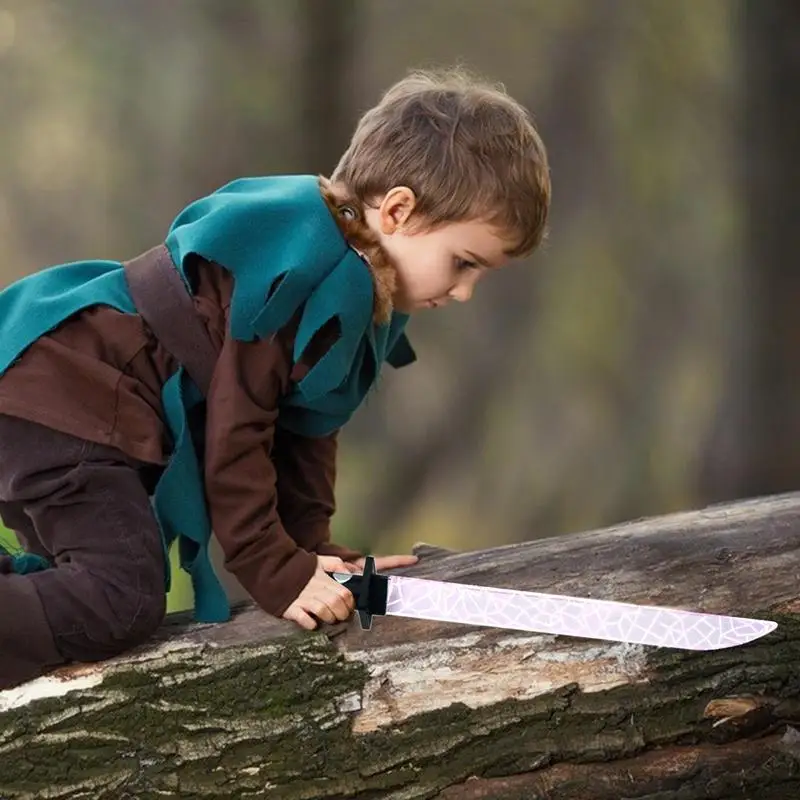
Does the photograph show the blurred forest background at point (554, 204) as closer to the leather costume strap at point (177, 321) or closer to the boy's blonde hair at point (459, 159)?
the boy's blonde hair at point (459, 159)

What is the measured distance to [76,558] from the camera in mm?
1717

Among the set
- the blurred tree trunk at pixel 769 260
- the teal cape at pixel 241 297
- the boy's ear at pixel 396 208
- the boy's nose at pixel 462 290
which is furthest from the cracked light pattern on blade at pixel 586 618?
the blurred tree trunk at pixel 769 260

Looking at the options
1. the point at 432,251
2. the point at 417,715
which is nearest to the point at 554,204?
the point at 432,251

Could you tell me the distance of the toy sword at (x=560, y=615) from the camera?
1698mm

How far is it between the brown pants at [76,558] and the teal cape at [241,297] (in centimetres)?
8

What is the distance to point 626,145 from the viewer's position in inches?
167

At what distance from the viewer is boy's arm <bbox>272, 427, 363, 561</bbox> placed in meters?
2.17

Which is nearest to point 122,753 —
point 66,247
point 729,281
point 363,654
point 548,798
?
point 363,654

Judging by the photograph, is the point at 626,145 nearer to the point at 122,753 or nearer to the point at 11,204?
the point at 11,204

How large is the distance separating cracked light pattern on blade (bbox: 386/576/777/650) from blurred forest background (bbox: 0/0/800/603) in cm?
186

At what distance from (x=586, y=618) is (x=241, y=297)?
2.51 ft

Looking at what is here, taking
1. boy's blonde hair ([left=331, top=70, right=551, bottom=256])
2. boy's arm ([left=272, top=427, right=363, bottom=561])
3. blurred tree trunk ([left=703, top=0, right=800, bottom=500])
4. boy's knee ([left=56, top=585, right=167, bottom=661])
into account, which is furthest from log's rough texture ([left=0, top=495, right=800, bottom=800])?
blurred tree trunk ([left=703, top=0, right=800, bottom=500])

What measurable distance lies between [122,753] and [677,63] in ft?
11.2

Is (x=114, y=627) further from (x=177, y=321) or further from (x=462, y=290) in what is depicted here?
(x=462, y=290)
